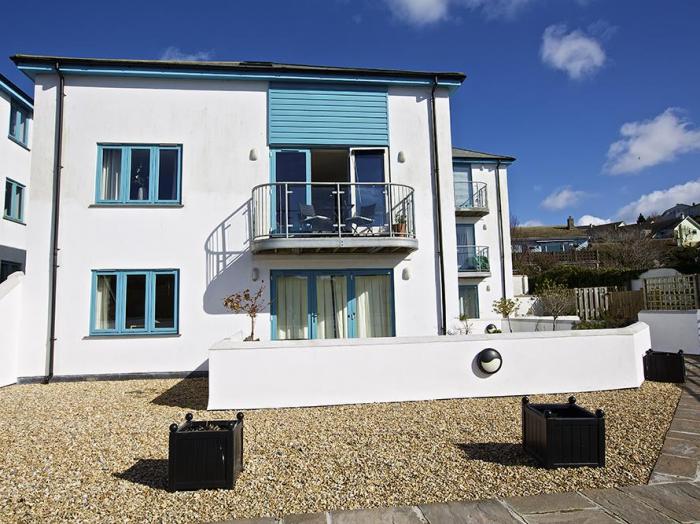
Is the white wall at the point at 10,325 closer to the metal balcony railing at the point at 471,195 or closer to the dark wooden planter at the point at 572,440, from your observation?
the dark wooden planter at the point at 572,440

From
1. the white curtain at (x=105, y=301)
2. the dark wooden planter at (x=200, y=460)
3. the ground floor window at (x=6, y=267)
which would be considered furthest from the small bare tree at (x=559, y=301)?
the ground floor window at (x=6, y=267)

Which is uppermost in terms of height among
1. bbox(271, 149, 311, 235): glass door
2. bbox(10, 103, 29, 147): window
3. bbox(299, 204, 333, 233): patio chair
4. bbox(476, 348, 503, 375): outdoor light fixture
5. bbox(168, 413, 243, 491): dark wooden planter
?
bbox(10, 103, 29, 147): window

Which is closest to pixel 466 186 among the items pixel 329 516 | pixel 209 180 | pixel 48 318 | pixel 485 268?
pixel 485 268

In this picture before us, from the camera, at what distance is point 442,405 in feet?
23.0

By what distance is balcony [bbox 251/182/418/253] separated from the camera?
9.59m

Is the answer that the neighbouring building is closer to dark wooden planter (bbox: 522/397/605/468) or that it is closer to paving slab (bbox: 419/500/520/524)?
paving slab (bbox: 419/500/520/524)

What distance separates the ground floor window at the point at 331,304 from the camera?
10.2 metres

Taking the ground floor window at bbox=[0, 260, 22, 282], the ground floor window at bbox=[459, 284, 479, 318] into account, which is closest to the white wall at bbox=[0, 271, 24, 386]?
the ground floor window at bbox=[0, 260, 22, 282]

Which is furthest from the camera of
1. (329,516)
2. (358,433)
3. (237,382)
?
(237,382)

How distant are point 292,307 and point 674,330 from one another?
10.0 meters

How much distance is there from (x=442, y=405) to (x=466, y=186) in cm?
1564

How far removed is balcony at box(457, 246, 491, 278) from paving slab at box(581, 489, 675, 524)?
16.7 metres

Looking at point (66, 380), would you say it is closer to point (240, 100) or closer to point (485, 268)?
point (240, 100)

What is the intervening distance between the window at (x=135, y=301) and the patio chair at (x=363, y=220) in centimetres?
388
